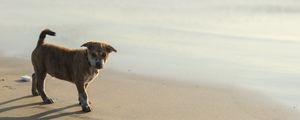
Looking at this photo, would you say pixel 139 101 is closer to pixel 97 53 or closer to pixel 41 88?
pixel 97 53

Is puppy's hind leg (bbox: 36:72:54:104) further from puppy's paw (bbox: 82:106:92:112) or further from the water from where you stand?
the water

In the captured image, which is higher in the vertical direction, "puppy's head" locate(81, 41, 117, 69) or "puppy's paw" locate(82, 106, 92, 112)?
"puppy's head" locate(81, 41, 117, 69)

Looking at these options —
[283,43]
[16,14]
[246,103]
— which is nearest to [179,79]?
[246,103]

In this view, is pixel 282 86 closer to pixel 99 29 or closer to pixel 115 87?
pixel 115 87

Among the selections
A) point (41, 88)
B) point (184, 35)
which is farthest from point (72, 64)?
point (184, 35)

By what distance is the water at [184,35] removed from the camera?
11906mm

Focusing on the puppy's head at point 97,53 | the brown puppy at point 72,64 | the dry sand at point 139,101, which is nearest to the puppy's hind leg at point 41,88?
the brown puppy at point 72,64

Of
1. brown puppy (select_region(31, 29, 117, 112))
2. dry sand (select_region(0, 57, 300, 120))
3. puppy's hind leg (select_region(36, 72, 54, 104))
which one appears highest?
brown puppy (select_region(31, 29, 117, 112))

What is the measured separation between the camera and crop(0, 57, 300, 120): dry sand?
28.7 feet

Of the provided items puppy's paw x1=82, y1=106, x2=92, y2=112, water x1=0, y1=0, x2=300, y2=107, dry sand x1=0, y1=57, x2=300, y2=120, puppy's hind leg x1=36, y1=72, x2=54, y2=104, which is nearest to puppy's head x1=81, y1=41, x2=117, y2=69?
puppy's paw x1=82, y1=106, x2=92, y2=112

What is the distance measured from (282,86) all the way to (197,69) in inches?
79.1

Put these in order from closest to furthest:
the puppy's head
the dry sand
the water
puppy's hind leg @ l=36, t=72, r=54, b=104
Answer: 1. the puppy's head
2. the dry sand
3. puppy's hind leg @ l=36, t=72, r=54, b=104
4. the water

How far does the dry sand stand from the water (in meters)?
0.57

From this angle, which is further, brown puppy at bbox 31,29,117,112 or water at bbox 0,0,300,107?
water at bbox 0,0,300,107
